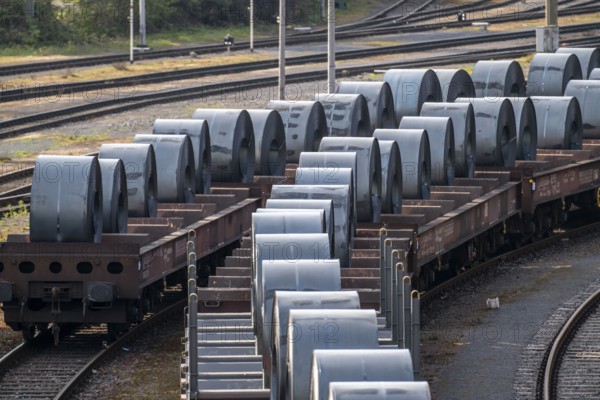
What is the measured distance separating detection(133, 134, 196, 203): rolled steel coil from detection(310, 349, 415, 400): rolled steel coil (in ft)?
38.7

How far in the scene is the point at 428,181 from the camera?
24453 millimetres

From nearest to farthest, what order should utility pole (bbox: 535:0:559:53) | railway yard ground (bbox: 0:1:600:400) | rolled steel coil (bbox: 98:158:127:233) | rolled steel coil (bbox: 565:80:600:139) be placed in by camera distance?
railway yard ground (bbox: 0:1:600:400) < rolled steel coil (bbox: 98:158:127:233) < rolled steel coil (bbox: 565:80:600:139) < utility pole (bbox: 535:0:559:53)

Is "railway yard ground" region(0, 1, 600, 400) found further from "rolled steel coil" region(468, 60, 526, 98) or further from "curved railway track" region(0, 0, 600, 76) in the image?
"curved railway track" region(0, 0, 600, 76)

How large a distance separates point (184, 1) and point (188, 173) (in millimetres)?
43928

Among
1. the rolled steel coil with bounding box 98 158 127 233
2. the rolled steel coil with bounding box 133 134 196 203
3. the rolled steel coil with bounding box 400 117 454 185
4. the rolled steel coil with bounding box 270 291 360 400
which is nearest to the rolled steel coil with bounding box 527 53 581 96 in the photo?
the rolled steel coil with bounding box 400 117 454 185

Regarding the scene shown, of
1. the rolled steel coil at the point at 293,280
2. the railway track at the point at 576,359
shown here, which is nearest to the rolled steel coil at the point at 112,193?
the rolled steel coil at the point at 293,280

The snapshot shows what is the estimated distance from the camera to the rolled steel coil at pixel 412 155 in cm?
2375

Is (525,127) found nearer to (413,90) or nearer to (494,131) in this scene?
(494,131)

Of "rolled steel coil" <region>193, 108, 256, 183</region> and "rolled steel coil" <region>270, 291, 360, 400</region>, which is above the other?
"rolled steel coil" <region>193, 108, 256, 183</region>

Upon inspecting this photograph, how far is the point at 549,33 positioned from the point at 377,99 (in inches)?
486

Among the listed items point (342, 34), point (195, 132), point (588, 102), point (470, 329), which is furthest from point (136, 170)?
point (342, 34)

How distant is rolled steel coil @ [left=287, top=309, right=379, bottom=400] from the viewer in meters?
12.6

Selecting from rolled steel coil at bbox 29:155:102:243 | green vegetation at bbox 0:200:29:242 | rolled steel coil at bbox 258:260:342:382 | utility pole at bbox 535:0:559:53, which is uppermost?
utility pole at bbox 535:0:559:53

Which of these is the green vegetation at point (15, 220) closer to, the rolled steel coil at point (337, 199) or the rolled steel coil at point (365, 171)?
the rolled steel coil at point (365, 171)
